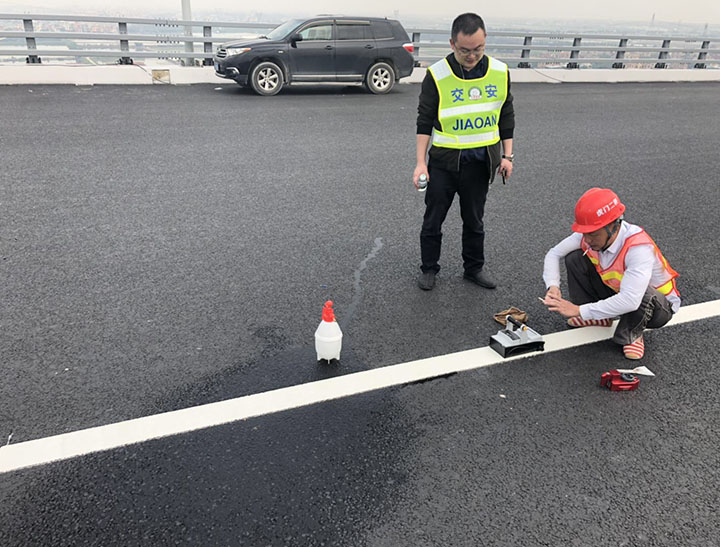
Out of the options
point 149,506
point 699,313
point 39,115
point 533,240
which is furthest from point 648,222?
point 39,115

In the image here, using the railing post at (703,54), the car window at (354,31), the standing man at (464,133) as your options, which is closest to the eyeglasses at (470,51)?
the standing man at (464,133)

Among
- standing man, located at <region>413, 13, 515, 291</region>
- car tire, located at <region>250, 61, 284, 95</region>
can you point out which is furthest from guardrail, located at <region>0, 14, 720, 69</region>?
standing man, located at <region>413, 13, 515, 291</region>

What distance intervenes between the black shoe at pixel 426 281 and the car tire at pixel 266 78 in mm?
9650

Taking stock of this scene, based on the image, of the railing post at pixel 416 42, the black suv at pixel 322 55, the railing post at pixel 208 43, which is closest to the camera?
the black suv at pixel 322 55

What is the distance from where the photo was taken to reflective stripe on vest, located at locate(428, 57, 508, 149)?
406 centimetres

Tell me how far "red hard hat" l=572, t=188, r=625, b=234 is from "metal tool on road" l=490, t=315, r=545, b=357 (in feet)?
2.34

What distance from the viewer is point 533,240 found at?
5523 millimetres

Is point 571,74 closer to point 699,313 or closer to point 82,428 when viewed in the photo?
point 699,313

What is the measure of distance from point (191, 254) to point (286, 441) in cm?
252

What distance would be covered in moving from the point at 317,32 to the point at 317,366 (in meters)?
11.7

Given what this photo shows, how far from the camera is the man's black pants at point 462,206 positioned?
4348mm

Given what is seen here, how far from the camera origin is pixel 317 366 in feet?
11.3

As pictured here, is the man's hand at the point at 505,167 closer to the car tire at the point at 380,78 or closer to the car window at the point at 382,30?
the car tire at the point at 380,78

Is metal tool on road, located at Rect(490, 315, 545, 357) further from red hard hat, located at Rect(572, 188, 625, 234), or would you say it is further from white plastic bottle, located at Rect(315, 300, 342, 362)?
white plastic bottle, located at Rect(315, 300, 342, 362)
